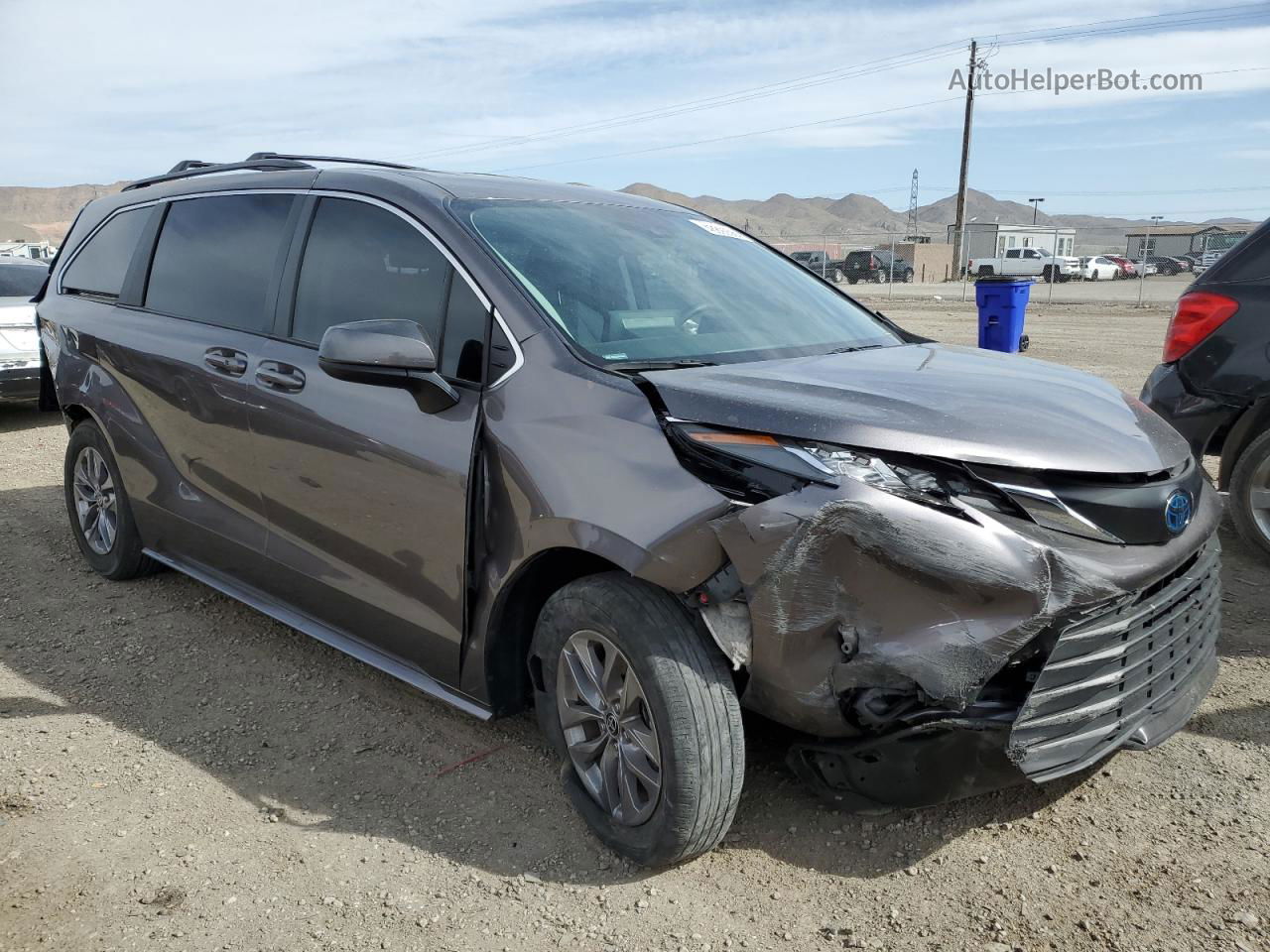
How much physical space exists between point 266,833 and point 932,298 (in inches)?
1228

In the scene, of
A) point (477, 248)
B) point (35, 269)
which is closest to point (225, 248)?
point (477, 248)

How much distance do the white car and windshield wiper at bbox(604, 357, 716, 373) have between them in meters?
52.2

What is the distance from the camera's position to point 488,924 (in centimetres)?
264

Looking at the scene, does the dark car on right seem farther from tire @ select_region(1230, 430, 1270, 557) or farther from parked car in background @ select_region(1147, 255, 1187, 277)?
parked car in background @ select_region(1147, 255, 1187, 277)

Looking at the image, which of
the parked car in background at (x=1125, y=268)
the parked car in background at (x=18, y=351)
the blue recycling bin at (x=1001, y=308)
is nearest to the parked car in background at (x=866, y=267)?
the parked car in background at (x=1125, y=268)

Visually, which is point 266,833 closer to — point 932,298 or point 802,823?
point 802,823

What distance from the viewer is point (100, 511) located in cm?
511

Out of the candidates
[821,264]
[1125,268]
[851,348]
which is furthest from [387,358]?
[1125,268]

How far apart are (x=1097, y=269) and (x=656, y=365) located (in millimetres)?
54619

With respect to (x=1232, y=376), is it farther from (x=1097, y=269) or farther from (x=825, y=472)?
(x=1097, y=269)

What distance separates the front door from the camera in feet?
10.1

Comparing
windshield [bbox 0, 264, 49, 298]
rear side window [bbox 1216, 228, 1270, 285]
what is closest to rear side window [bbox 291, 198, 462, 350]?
rear side window [bbox 1216, 228, 1270, 285]

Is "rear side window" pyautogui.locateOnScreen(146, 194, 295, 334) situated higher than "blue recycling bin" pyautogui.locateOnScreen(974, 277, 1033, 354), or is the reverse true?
"rear side window" pyautogui.locateOnScreen(146, 194, 295, 334)

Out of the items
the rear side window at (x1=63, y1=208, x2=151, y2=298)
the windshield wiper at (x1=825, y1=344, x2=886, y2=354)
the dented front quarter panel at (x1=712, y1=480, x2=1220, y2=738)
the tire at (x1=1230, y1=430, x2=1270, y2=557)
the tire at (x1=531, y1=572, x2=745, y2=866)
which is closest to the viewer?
the dented front quarter panel at (x1=712, y1=480, x2=1220, y2=738)
